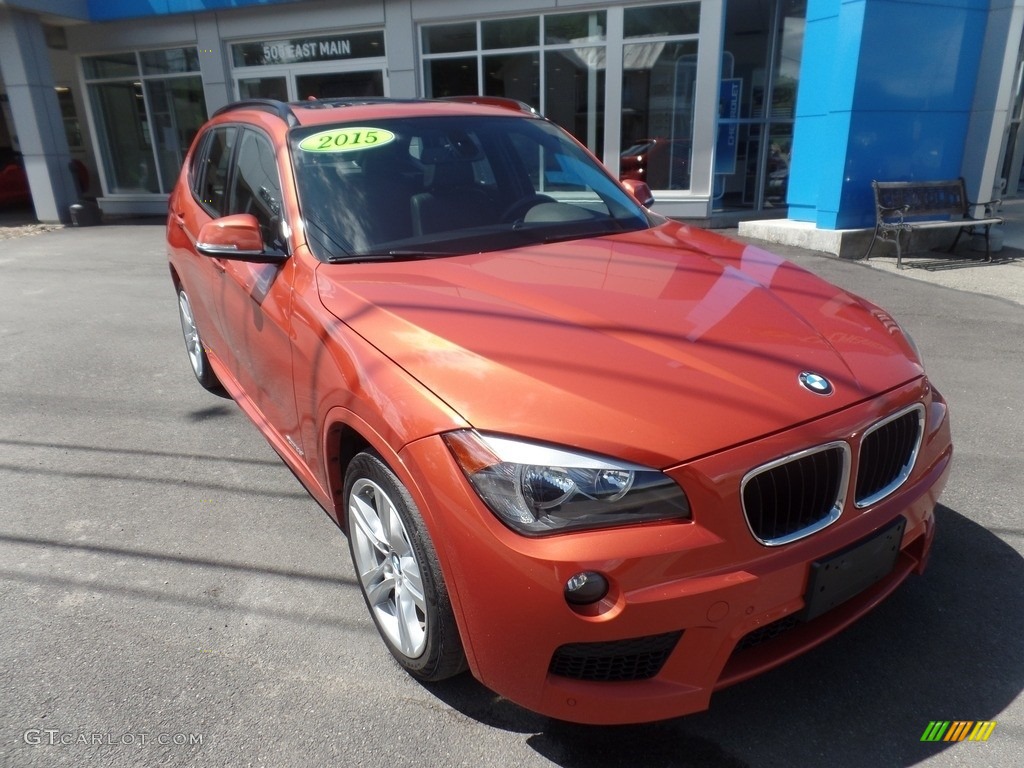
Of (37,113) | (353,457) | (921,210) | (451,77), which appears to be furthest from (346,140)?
(37,113)

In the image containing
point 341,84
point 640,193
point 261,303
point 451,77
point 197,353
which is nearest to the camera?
point 261,303

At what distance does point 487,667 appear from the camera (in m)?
1.93

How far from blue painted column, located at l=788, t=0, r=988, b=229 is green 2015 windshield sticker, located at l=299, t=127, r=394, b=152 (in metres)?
7.36

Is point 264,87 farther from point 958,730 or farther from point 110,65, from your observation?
point 958,730

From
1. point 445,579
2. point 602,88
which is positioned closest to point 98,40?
point 602,88

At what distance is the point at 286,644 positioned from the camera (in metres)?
2.60

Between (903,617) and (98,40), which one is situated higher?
(98,40)

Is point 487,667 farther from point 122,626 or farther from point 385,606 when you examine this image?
point 122,626

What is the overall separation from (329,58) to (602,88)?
5212mm

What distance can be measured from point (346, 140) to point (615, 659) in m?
2.46

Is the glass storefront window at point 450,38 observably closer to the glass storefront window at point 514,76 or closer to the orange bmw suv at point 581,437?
the glass storefront window at point 514,76

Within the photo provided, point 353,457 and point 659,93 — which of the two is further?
point 659,93

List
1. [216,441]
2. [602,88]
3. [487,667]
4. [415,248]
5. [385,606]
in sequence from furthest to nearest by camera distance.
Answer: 1. [602,88]
2. [216,441]
3. [415,248]
4. [385,606]
5. [487,667]

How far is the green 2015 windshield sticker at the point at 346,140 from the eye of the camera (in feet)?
10.4
